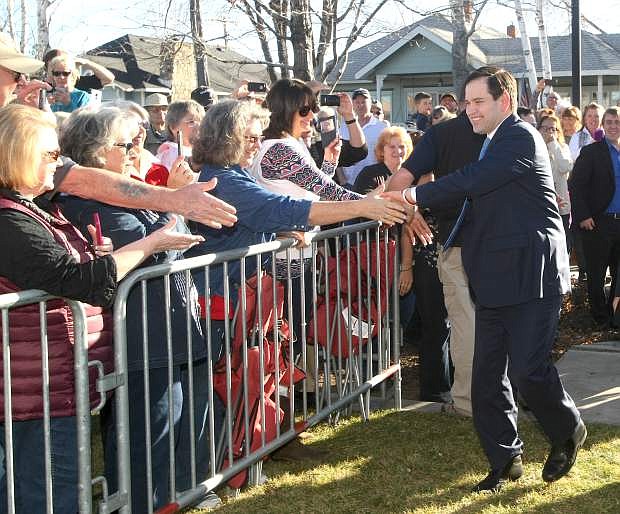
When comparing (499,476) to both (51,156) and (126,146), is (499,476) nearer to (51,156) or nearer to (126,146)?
(126,146)

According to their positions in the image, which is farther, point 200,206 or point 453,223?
point 453,223

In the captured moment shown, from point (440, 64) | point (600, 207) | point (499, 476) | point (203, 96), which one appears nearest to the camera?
point (499, 476)

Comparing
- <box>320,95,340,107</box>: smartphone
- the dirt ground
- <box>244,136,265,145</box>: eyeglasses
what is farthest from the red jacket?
<box>320,95,340,107</box>: smartphone

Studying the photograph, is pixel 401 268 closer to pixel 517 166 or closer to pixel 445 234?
pixel 445 234

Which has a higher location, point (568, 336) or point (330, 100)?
point (330, 100)

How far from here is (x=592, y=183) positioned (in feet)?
32.2

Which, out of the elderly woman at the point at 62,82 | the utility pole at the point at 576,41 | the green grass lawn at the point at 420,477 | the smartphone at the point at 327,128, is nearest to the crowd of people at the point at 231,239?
the green grass lawn at the point at 420,477

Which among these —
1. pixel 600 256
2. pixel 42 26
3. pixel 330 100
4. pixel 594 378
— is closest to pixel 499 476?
pixel 594 378

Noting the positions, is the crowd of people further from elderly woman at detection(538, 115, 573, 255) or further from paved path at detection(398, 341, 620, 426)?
elderly woman at detection(538, 115, 573, 255)

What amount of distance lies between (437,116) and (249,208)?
8094 mm

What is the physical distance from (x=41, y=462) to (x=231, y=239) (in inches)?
65.6

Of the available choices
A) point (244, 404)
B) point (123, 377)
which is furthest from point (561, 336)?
point (123, 377)

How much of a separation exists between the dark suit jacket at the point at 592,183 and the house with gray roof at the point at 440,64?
2767 centimetres

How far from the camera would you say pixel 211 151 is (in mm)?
4926
